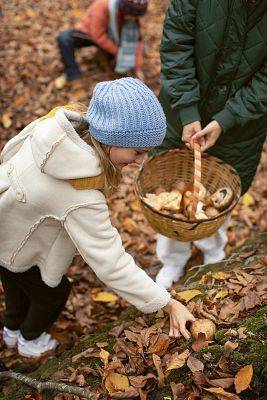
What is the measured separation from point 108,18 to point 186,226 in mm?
4192

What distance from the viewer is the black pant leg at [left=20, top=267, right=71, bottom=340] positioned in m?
2.97

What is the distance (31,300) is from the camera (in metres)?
3.14

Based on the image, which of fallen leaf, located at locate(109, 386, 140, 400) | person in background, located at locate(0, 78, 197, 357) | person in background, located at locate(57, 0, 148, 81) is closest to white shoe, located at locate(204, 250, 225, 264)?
person in background, located at locate(0, 78, 197, 357)

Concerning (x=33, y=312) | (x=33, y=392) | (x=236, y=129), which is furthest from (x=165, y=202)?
(x=33, y=392)

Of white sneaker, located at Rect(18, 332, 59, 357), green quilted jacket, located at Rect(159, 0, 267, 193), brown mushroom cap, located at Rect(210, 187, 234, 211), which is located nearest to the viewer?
green quilted jacket, located at Rect(159, 0, 267, 193)

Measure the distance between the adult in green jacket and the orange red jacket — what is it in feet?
10.6

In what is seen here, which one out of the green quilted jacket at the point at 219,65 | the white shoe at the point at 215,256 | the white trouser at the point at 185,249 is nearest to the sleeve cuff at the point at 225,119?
the green quilted jacket at the point at 219,65

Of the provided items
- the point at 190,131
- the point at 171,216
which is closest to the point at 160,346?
the point at 171,216

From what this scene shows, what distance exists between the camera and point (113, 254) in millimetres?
2342

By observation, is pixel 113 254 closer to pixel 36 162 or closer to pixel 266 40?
pixel 36 162

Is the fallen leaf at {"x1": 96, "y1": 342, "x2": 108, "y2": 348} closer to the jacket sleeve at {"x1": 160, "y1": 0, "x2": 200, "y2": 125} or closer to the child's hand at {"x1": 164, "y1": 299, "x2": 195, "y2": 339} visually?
the child's hand at {"x1": 164, "y1": 299, "x2": 195, "y2": 339}

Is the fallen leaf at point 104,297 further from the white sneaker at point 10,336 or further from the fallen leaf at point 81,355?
the fallen leaf at point 81,355

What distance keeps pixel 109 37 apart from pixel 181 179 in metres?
3.43

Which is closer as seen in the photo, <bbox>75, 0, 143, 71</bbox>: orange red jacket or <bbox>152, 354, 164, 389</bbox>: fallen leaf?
<bbox>152, 354, 164, 389</bbox>: fallen leaf
